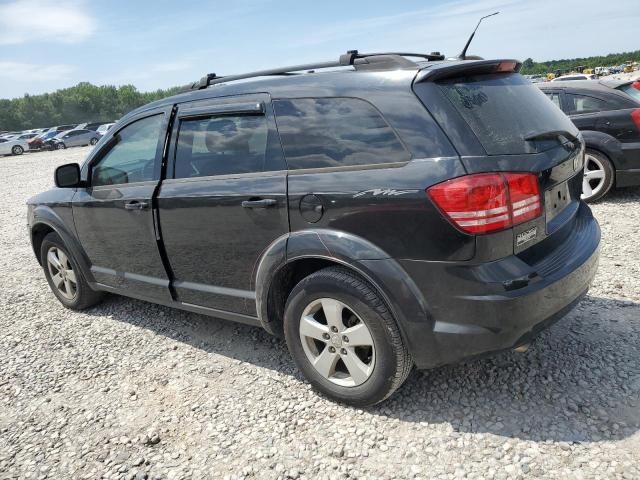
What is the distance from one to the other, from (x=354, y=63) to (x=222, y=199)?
3.68 feet

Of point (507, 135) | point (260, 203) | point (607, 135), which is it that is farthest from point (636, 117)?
point (260, 203)

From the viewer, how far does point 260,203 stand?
9.77 ft

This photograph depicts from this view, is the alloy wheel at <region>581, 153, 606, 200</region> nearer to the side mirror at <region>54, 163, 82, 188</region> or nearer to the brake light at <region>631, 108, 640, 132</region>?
the brake light at <region>631, 108, 640, 132</region>

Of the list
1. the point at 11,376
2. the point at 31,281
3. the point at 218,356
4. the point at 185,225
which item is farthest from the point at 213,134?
the point at 31,281

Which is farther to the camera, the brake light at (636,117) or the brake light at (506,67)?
the brake light at (636,117)

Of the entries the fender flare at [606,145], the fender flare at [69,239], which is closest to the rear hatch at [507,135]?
the fender flare at [69,239]

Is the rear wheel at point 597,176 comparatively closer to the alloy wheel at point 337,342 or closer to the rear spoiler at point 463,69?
the rear spoiler at point 463,69

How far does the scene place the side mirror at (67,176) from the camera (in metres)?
4.15

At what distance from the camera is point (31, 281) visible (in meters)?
5.93

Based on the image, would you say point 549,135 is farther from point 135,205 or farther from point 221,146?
point 135,205

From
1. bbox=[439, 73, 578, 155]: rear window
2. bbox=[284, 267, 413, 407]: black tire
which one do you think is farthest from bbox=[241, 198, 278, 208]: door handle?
bbox=[439, 73, 578, 155]: rear window

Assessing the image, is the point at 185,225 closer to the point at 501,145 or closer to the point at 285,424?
the point at 285,424

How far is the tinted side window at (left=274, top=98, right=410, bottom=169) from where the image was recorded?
8.57 ft

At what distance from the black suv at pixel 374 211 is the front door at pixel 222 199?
0.01 meters
